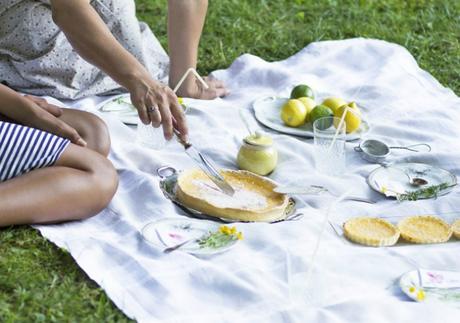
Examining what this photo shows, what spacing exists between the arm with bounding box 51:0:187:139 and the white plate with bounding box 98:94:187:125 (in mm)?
628

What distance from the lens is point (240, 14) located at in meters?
5.60

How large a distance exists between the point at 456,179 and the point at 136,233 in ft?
4.29

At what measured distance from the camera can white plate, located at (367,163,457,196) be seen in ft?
12.1

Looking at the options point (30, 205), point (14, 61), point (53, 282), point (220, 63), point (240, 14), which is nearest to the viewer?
point (53, 282)

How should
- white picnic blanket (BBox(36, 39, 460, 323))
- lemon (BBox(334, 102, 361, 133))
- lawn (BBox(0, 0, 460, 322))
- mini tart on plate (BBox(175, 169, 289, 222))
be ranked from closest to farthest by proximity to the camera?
white picnic blanket (BBox(36, 39, 460, 323)), mini tart on plate (BBox(175, 169, 289, 222)), lemon (BBox(334, 102, 361, 133)), lawn (BBox(0, 0, 460, 322))

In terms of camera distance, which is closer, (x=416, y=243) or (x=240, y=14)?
(x=416, y=243)

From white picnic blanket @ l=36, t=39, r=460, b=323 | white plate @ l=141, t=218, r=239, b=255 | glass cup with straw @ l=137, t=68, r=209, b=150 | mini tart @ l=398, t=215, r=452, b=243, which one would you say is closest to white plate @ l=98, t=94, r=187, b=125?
white picnic blanket @ l=36, t=39, r=460, b=323

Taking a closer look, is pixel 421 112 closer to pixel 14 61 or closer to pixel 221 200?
pixel 221 200

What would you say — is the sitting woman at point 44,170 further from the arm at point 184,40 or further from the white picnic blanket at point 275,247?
the arm at point 184,40

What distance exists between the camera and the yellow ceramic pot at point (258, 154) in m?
3.75

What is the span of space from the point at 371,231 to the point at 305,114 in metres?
0.96

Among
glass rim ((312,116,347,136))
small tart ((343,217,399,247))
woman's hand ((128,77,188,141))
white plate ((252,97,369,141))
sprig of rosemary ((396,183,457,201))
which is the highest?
woman's hand ((128,77,188,141))

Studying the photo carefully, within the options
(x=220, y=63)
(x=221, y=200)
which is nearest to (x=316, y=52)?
(x=220, y=63)

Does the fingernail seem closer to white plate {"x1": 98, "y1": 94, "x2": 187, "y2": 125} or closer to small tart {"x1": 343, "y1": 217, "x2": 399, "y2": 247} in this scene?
white plate {"x1": 98, "y1": 94, "x2": 187, "y2": 125}
